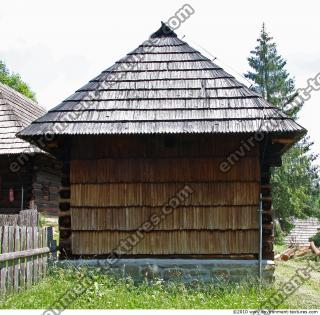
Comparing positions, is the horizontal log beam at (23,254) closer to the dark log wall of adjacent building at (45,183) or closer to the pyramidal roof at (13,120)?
the pyramidal roof at (13,120)

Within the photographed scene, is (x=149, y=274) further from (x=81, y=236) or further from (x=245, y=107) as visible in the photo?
(x=245, y=107)

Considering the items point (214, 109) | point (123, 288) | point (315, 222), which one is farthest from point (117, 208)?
point (315, 222)

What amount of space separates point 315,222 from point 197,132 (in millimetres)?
34906

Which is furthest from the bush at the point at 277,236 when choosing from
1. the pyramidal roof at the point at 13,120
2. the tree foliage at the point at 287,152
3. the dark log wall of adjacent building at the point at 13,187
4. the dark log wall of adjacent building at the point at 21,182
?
the dark log wall of adjacent building at the point at 13,187

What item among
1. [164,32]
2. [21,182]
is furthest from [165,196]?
[21,182]

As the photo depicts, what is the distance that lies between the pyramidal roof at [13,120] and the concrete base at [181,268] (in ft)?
25.7

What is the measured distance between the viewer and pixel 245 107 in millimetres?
8852

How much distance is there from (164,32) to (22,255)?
19.5 feet

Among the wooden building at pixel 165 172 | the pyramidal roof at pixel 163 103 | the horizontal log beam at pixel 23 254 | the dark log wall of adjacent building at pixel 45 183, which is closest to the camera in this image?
the horizontal log beam at pixel 23 254

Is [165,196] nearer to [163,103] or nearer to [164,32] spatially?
[163,103]

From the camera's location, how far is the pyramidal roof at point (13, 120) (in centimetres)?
1594

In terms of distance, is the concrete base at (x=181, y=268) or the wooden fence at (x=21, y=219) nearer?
the wooden fence at (x=21, y=219)

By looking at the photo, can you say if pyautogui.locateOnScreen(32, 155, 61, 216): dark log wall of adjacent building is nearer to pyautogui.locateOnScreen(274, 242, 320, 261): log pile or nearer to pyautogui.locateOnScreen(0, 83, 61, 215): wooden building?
pyautogui.locateOnScreen(0, 83, 61, 215): wooden building

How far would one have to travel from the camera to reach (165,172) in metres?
8.97
